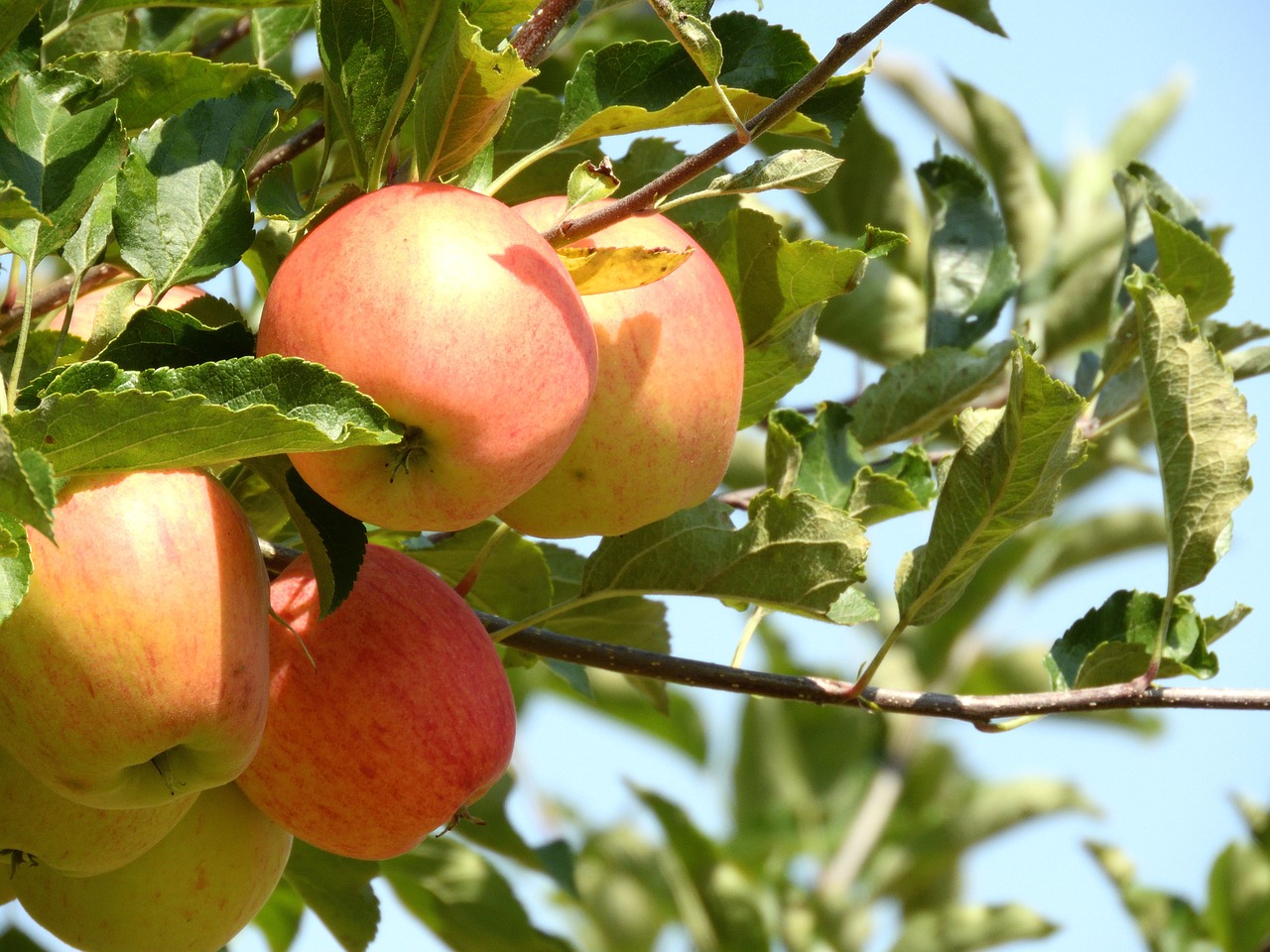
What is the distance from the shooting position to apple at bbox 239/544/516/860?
4.03 ft

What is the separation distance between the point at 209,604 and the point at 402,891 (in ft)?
4.34

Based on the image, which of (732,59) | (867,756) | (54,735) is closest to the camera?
(54,735)

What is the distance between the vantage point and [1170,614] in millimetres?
1515

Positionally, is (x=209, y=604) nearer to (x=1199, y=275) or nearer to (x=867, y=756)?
(x=1199, y=275)

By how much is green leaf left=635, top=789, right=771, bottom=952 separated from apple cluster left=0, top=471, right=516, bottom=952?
4.79 ft

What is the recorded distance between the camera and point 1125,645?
1517 millimetres

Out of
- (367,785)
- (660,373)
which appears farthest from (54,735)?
(660,373)

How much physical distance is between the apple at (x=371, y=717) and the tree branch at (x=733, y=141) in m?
0.36

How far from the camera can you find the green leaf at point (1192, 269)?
1507 mm

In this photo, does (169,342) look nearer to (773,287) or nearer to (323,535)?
(323,535)

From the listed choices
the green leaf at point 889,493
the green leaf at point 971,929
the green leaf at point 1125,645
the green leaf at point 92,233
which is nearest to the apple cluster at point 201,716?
the green leaf at point 92,233

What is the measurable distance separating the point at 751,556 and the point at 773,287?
10.4 inches

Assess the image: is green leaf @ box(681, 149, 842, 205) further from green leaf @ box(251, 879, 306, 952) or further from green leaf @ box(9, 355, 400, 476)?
green leaf @ box(251, 879, 306, 952)

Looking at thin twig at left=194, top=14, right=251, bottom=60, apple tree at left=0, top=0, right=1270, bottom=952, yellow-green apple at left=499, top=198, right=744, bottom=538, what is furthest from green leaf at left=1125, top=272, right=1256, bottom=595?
thin twig at left=194, top=14, right=251, bottom=60
